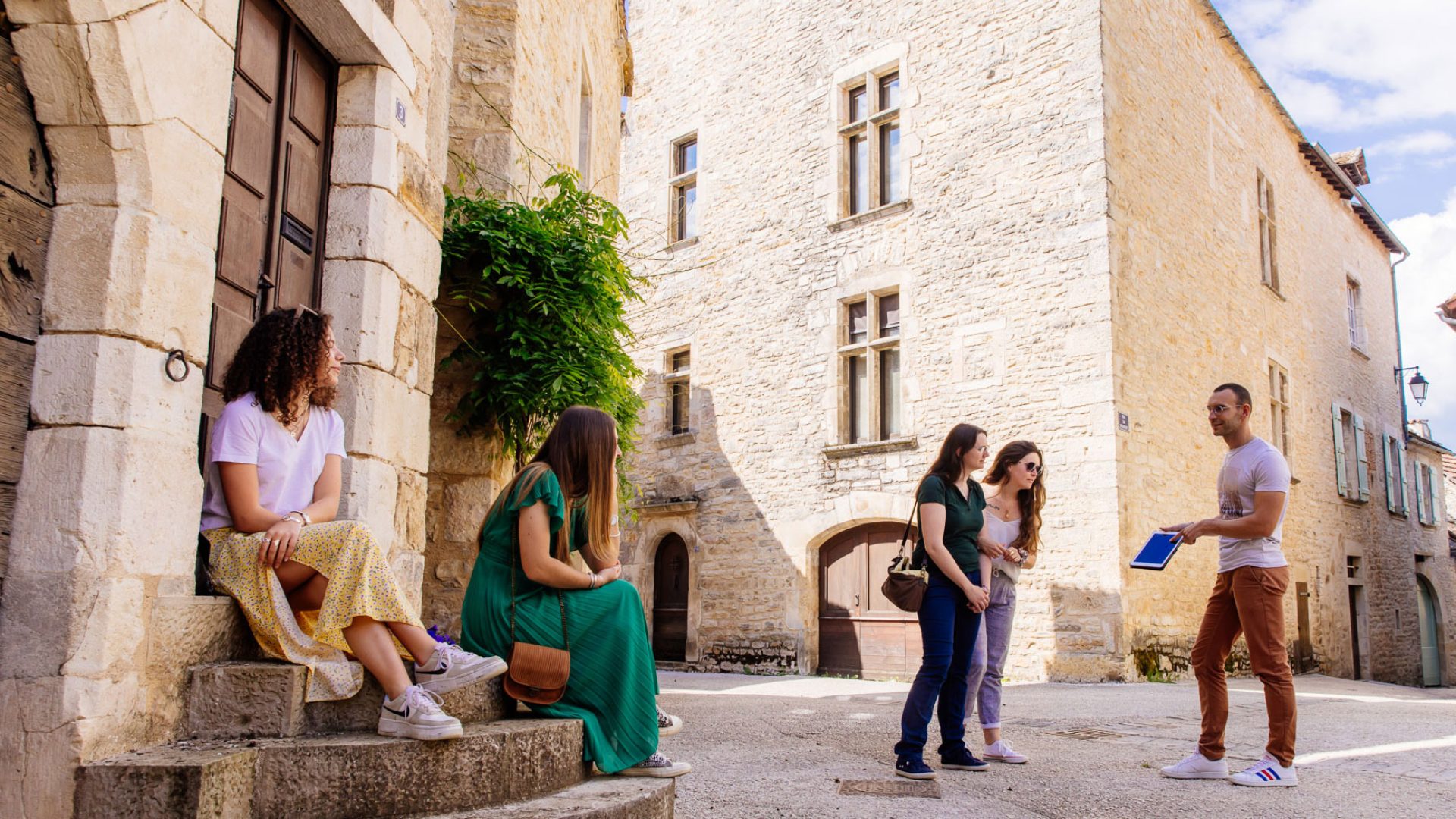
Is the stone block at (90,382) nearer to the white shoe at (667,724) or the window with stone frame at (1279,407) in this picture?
the white shoe at (667,724)

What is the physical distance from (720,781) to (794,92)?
10395 mm

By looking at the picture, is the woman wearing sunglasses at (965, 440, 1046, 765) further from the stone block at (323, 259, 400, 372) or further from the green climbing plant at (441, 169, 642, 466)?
the stone block at (323, 259, 400, 372)

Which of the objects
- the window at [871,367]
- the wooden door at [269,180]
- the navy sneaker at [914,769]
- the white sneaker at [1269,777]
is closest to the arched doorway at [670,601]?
the window at [871,367]

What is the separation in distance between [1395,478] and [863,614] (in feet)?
38.7

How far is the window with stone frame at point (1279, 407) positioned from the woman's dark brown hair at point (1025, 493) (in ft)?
34.4

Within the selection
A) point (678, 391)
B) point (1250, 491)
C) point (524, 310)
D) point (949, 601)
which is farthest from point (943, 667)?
point (678, 391)

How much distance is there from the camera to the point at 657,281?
14117mm

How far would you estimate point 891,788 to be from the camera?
3.74m

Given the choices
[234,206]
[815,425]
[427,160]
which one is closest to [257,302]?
[234,206]

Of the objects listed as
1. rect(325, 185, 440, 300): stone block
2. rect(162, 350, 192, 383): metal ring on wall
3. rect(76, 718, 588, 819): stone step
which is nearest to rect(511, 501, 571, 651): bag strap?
rect(76, 718, 588, 819): stone step

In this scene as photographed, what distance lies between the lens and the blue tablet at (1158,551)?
4090mm

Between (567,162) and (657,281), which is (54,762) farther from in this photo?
(657,281)

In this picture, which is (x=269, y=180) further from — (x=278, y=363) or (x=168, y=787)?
(x=168, y=787)

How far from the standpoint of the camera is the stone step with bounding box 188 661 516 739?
2588 mm
